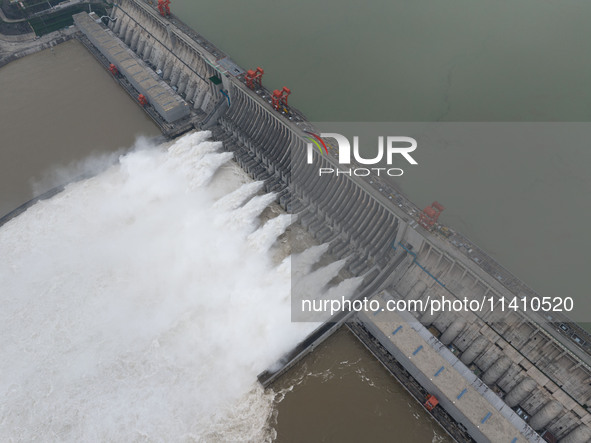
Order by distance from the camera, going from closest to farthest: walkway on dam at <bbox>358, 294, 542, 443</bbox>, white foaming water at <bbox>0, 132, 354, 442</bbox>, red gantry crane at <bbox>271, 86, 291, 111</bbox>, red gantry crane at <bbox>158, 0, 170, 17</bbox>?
walkway on dam at <bbox>358, 294, 542, 443</bbox> < white foaming water at <bbox>0, 132, 354, 442</bbox> < red gantry crane at <bbox>271, 86, 291, 111</bbox> < red gantry crane at <bbox>158, 0, 170, 17</bbox>

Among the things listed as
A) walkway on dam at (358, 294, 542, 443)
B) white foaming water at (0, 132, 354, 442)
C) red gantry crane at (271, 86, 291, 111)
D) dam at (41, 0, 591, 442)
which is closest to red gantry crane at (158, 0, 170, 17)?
dam at (41, 0, 591, 442)

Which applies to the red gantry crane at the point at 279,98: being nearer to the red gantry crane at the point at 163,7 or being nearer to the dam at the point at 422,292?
the dam at the point at 422,292

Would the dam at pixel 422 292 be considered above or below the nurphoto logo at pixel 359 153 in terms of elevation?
below

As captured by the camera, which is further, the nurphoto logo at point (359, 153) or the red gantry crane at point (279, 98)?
the red gantry crane at point (279, 98)

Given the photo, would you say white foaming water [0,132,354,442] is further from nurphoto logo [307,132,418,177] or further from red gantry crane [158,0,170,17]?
red gantry crane [158,0,170,17]

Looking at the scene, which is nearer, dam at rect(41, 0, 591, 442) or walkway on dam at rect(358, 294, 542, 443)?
walkway on dam at rect(358, 294, 542, 443)

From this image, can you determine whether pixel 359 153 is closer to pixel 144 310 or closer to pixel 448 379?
pixel 448 379

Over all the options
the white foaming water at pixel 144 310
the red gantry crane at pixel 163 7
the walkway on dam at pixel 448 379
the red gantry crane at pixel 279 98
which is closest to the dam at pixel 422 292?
the walkway on dam at pixel 448 379

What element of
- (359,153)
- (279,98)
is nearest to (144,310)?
(279,98)
